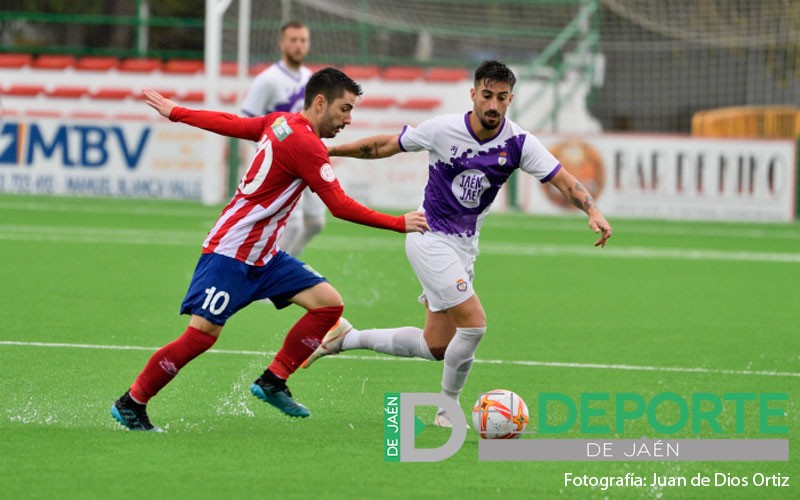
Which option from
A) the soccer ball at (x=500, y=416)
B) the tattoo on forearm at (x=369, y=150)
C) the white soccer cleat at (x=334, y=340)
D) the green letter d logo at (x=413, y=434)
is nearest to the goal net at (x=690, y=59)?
the white soccer cleat at (x=334, y=340)

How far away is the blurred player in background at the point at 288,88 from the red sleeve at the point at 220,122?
4382mm

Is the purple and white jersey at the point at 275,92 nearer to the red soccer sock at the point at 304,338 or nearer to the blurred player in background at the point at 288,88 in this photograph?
the blurred player in background at the point at 288,88

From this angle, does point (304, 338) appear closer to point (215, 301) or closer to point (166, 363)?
point (215, 301)

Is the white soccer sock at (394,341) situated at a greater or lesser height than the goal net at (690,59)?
lesser

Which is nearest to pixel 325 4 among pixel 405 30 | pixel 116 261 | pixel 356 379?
pixel 405 30

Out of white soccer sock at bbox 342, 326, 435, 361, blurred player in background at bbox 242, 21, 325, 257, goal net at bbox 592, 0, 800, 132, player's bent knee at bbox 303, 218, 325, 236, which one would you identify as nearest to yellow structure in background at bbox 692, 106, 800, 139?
goal net at bbox 592, 0, 800, 132

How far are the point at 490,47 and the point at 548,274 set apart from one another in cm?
1531

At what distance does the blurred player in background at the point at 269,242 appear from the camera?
6309mm

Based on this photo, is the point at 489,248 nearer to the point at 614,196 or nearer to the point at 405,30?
the point at 614,196

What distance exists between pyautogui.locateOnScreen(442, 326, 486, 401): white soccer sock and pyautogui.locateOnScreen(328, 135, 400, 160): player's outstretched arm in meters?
1.07

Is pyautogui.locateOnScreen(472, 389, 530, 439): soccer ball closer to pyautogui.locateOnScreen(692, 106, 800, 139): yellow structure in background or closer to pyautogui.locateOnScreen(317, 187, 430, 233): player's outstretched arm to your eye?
pyautogui.locateOnScreen(317, 187, 430, 233): player's outstretched arm

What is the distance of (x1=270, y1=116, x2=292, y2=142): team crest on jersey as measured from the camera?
21.2 feet

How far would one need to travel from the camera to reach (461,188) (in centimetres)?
705

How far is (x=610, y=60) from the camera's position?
27.6 m
